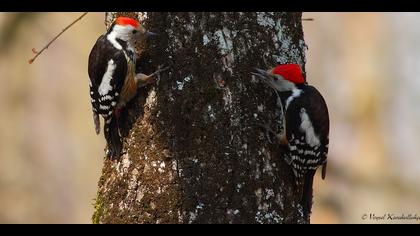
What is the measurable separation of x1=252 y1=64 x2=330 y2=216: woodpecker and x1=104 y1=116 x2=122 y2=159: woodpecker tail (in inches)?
39.4

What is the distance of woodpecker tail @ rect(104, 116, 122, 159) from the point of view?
470 centimetres

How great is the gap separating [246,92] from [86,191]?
8.46 m

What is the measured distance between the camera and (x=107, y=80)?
199 inches

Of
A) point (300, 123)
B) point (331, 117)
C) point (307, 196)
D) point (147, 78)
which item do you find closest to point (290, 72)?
point (300, 123)

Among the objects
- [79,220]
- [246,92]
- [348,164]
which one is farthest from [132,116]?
[79,220]

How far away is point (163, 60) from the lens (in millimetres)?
4668

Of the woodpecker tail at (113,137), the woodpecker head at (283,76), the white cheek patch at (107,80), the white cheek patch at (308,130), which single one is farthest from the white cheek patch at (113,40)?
the white cheek patch at (308,130)

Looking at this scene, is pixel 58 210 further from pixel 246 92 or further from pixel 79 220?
pixel 246 92

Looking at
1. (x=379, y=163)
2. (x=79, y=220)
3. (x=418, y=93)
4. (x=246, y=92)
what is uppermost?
(x=246, y=92)

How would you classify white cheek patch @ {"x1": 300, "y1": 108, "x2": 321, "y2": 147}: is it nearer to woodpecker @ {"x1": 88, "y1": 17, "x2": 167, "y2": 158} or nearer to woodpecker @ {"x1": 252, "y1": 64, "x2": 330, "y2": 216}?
woodpecker @ {"x1": 252, "y1": 64, "x2": 330, "y2": 216}

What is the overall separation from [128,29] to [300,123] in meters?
1.37

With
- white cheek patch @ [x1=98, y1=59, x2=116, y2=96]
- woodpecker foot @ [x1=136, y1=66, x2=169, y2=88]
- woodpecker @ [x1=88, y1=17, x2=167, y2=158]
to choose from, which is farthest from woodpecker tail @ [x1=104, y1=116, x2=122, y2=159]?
woodpecker foot @ [x1=136, y1=66, x2=169, y2=88]

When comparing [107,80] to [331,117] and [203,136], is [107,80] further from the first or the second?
[331,117]

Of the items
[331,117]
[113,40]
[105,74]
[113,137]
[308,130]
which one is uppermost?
[113,40]
